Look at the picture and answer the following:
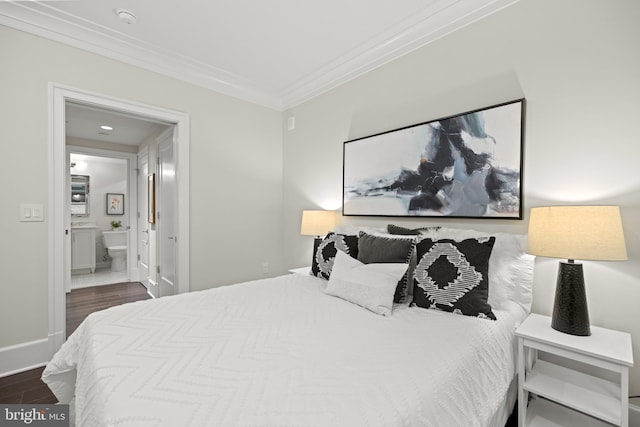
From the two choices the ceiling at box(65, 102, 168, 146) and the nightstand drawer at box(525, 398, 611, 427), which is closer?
the nightstand drawer at box(525, 398, 611, 427)

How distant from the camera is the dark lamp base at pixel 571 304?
4.61 ft

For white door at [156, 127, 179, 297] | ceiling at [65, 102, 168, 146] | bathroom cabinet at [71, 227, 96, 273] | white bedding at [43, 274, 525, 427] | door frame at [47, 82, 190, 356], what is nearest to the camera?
white bedding at [43, 274, 525, 427]

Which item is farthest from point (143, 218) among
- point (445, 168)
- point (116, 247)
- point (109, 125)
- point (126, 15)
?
point (445, 168)

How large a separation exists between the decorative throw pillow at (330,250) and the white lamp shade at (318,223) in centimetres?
47

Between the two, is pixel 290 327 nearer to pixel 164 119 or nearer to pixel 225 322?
pixel 225 322

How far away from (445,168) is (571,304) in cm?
110

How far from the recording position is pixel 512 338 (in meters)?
1.51

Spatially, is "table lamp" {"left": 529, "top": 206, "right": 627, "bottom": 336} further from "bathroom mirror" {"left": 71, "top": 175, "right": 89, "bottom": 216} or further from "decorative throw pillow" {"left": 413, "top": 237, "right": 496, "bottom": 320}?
"bathroom mirror" {"left": 71, "top": 175, "right": 89, "bottom": 216}

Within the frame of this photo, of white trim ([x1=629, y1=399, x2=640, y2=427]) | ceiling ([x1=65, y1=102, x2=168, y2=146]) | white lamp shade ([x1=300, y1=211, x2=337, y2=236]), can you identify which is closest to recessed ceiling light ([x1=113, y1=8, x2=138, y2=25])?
ceiling ([x1=65, y1=102, x2=168, y2=146])

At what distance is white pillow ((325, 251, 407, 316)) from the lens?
5.38 feet

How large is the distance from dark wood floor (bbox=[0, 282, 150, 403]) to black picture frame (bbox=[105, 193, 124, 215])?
2515 mm

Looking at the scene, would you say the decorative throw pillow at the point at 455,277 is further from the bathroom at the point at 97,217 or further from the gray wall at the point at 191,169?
the bathroom at the point at 97,217

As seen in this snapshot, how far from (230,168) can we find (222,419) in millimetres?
2899

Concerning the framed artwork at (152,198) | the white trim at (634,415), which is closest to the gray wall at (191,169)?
the framed artwork at (152,198)
